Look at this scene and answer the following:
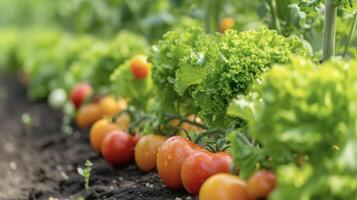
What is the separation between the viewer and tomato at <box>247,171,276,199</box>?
286 centimetres

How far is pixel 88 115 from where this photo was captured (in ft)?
21.0

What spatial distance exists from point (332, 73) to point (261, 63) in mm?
963

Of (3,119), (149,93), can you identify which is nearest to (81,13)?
(3,119)

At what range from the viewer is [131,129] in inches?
190

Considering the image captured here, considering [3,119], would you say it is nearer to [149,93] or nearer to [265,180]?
[149,93]

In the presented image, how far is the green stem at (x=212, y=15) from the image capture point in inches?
231

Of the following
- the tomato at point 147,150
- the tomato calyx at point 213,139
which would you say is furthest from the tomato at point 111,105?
the tomato calyx at point 213,139

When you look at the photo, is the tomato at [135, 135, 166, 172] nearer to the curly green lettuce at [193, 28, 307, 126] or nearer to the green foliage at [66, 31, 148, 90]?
the curly green lettuce at [193, 28, 307, 126]

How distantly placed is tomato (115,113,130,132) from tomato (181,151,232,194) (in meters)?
1.44

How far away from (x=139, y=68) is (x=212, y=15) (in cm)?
109

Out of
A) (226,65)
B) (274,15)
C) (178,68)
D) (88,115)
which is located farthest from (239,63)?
(88,115)

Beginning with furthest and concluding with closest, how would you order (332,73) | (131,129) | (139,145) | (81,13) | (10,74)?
1. (10,74)
2. (81,13)
3. (131,129)
4. (139,145)
5. (332,73)

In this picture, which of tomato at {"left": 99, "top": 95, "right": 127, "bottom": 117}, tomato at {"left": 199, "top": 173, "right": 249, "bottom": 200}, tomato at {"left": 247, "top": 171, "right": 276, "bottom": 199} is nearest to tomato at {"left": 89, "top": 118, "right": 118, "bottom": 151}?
tomato at {"left": 99, "top": 95, "right": 127, "bottom": 117}

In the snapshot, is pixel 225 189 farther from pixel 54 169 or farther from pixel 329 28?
pixel 54 169
